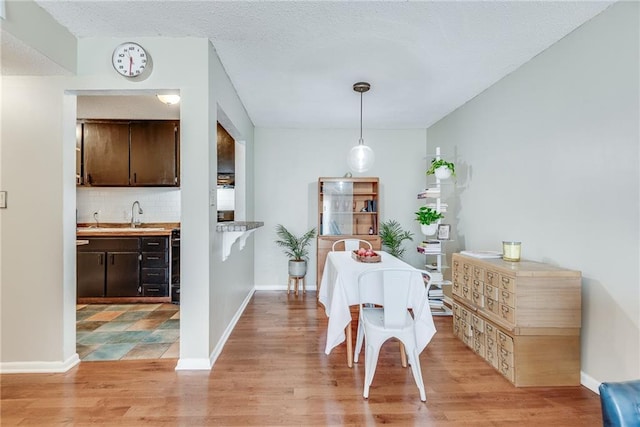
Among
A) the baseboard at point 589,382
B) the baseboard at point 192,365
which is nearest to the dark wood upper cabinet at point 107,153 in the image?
the baseboard at point 192,365

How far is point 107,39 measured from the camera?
2484mm

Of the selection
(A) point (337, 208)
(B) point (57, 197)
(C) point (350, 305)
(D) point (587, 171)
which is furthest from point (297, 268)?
(D) point (587, 171)

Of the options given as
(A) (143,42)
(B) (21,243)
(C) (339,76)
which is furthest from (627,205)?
(B) (21,243)

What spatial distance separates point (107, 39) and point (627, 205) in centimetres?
378

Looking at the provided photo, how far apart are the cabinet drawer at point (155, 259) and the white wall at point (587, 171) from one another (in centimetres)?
400

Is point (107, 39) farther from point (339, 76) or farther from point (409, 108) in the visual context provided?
point (409, 108)

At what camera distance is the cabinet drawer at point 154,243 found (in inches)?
167

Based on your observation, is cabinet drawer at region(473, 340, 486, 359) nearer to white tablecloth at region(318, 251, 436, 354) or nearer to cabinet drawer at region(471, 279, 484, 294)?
cabinet drawer at region(471, 279, 484, 294)

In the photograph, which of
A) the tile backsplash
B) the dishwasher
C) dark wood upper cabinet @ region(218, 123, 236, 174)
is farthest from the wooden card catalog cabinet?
the tile backsplash

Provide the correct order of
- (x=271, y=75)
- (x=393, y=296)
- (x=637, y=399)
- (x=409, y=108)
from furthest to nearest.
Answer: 1. (x=409, y=108)
2. (x=271, y=75)
3. (x=393, y=296)
4. (x=637, y=399)

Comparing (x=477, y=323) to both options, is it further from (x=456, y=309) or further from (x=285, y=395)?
(x=285, y=395)

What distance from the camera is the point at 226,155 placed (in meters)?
4.48

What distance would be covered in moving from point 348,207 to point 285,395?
3181mm

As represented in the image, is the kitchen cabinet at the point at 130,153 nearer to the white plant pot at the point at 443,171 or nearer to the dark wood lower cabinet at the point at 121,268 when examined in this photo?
the dark wood lower cabinet at the point at 121,268
